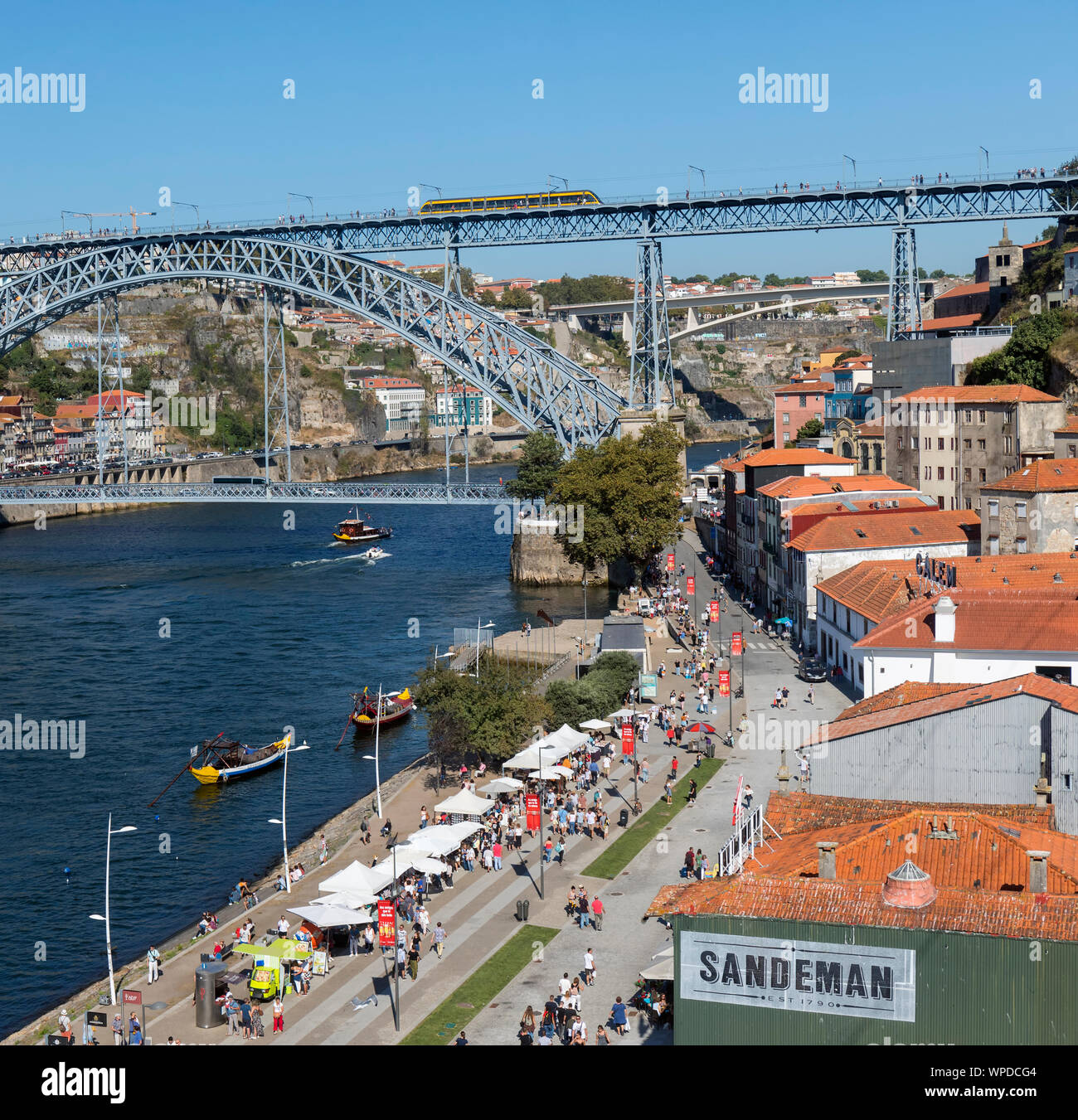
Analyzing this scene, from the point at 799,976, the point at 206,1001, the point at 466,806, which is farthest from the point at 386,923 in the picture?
the point at 799,976

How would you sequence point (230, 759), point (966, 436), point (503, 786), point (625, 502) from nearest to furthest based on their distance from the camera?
1. point (503, 786)
2. point (230, 759)
3. point (966, 436)
4. point (625, 502)

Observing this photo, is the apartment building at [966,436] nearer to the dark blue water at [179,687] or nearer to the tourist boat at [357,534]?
the dark blue water at [179,687]

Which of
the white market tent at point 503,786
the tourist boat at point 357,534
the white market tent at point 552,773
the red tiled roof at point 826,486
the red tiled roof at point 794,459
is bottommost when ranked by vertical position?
the white market tent at point 503,786

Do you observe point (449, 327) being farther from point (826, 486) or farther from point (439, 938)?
point (439, 938)

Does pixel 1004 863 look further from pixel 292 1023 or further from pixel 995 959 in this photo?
pixel 292 1023

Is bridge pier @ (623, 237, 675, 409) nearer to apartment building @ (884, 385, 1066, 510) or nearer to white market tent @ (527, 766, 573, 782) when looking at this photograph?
apartment building @ (884, 385, 1066, 510)

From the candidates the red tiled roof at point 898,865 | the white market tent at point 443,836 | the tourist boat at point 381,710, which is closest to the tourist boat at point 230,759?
the tourist boat at point 381,710
